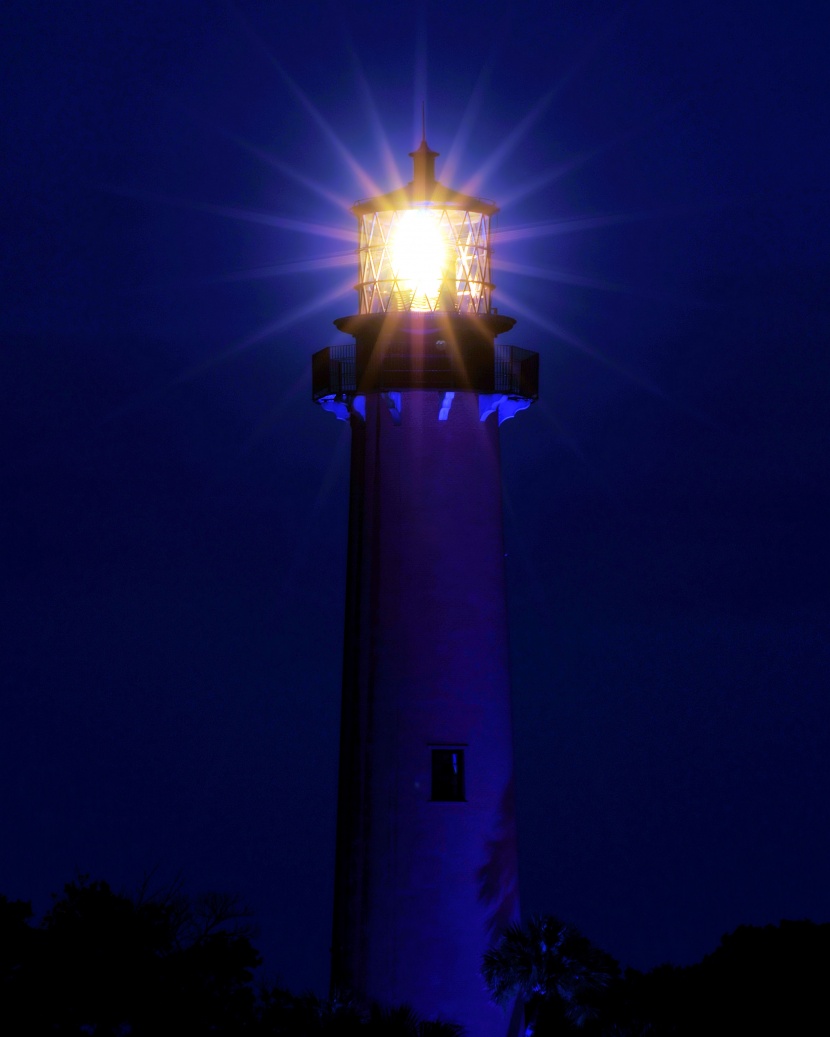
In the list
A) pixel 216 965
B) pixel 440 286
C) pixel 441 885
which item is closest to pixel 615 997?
pixel 441 885

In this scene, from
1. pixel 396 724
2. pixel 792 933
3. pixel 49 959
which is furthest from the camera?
pixel 792 933

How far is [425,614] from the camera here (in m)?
45.5

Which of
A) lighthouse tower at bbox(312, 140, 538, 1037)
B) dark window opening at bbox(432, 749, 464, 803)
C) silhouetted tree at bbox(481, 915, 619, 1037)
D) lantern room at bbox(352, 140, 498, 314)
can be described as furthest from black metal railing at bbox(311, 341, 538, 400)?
silhouetted tree at bbox(481, 915, 619, 1037)

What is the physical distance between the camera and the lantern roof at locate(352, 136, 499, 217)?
46281 mm

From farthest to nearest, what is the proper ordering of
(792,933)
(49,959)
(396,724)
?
(792,933)
(396,724)
(49,959)

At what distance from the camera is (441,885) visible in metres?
44.8

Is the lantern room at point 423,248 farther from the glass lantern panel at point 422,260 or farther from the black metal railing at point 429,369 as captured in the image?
the black metal railing at point 429,369

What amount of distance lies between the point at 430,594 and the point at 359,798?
3.51 metres

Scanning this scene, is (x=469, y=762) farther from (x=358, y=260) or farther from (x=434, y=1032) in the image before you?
(x=358, y=260)

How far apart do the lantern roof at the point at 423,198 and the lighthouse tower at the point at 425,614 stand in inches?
1.3

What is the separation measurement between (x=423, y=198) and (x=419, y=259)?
3.37 ft

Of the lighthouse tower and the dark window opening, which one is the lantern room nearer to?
the lighthouse tower

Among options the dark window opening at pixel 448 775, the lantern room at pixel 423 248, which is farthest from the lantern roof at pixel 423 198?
the dark window opening at pixel 448 775

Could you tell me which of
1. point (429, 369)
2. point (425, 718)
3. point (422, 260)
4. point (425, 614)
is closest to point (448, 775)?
point (425, 718)
